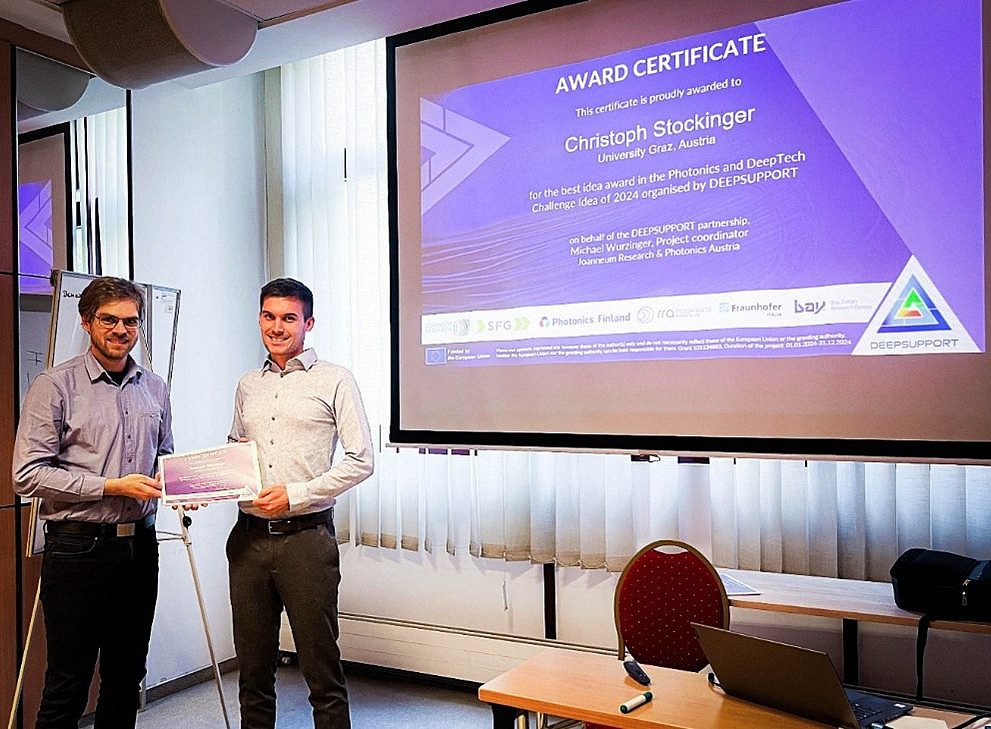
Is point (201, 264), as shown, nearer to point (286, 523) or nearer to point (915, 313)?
point (286, 523)

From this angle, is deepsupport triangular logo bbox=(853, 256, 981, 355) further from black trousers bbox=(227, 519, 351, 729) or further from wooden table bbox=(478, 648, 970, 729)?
black trousers bbox=(227, 519, 351, 729)

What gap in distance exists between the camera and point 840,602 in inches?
123

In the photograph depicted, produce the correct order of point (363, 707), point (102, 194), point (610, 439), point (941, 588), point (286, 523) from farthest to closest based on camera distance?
1. point (363, 707)
2. point (102, 194)
3. point (610, 439)
4. point (286, 523)
5. point (941, 588)

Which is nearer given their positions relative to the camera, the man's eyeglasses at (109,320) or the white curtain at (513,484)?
the man's eyeglasses at (109,320)

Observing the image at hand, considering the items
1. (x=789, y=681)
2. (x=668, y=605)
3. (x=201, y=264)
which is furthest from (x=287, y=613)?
(x=201, y=264)

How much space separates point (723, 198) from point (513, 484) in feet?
5.56

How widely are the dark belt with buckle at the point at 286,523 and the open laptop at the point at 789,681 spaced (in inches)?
63.1

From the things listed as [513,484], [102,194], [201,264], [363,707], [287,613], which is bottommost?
[363,707]

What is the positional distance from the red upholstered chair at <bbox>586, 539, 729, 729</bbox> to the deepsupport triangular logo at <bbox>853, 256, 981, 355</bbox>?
3.19 feet

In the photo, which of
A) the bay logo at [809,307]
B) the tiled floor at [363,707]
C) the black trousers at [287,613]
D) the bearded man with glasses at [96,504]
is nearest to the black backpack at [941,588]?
the bay logo at [809,307]

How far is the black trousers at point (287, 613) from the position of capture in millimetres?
3129

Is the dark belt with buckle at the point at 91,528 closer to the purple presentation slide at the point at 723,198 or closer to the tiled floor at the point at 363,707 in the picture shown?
the tiled floor at the point at 363,707

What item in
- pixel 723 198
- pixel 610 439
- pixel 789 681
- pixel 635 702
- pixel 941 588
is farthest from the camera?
pixel 610 439

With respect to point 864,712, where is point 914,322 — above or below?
above
